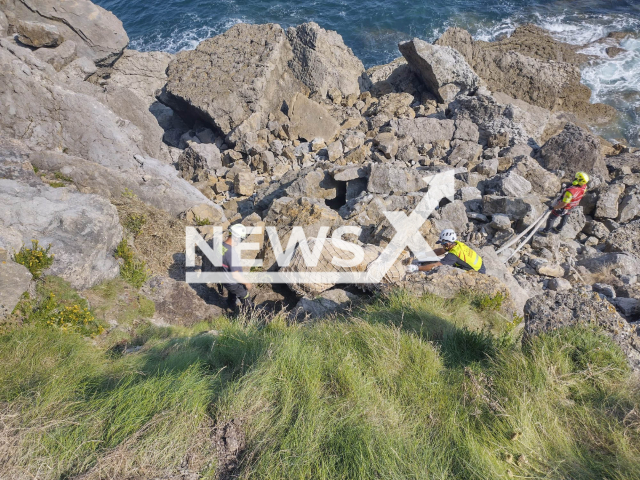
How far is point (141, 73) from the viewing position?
17.8 m

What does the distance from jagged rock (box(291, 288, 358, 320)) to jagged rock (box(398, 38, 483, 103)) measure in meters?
12.3

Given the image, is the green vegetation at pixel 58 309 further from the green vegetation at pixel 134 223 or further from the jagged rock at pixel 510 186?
the jagged rock at pixel 510 186

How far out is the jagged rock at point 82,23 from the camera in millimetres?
15688

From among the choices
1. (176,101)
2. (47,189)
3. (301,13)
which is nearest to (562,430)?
(47,189)

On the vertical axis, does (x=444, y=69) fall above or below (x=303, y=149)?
above

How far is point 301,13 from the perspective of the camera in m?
26.3

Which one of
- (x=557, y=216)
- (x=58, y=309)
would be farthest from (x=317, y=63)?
(x=58, y=309)

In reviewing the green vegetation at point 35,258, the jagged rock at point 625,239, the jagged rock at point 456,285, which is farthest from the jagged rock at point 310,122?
the green vegetation at point 35,258

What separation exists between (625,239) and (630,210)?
1256 mm

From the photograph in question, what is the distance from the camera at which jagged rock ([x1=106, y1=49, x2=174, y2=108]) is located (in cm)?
1734

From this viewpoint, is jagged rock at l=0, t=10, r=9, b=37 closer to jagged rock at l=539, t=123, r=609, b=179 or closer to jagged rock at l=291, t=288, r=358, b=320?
jagged rock at l=291, t=288, r=358, b=320

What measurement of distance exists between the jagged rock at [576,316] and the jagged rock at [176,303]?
5.20 m

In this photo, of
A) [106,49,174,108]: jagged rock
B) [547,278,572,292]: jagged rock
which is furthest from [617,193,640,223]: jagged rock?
[106,49,174,108]: jagged rock

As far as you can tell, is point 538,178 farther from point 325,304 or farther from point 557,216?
point 325,304
